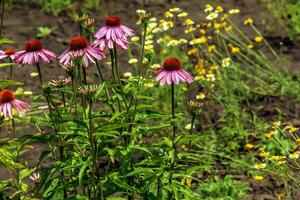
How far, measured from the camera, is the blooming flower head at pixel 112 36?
296 centimetres

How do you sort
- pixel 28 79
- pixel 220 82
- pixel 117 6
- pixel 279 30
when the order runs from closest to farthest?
pixel 220 82 → pixel 28 79 → pixel 279 30 → pixel 117 6

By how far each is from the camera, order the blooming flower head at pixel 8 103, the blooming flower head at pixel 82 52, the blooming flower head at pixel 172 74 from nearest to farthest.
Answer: the blooming flower head at pixel 82 52 → the blooming flower head at pixel 172 74 → the blooming flower head at pixel 8 103

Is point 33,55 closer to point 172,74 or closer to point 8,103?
point 8,103

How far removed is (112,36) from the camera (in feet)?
9.75

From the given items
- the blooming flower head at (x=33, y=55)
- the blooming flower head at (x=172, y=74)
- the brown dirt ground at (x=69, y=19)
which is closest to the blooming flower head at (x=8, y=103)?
the blooming flower head at (x=33, y=55)

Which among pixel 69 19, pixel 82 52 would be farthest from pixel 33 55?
pixel 69 19

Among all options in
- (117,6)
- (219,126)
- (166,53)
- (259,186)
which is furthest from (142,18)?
(117,6)

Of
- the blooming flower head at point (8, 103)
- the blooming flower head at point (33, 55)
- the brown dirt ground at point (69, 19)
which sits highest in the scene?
the brown dirt ground at point (69, 19)

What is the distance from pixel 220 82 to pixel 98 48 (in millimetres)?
2128

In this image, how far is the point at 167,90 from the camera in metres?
4.83

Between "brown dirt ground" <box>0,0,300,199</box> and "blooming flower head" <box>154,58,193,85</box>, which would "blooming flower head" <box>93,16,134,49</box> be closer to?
"blooming flower head" <box>154,58,193,85</box>

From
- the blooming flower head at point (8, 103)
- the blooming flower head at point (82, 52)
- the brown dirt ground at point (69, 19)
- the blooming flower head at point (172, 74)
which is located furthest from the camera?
the brown dirt ground at point (69, 19)

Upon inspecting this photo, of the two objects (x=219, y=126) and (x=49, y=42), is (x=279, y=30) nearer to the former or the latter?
(x=219, y=126)

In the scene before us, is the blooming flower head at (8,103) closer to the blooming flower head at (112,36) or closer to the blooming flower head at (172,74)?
the blooming flower head at (112,36)
